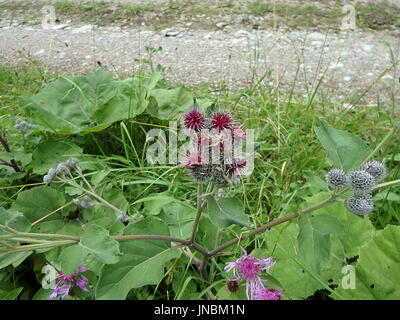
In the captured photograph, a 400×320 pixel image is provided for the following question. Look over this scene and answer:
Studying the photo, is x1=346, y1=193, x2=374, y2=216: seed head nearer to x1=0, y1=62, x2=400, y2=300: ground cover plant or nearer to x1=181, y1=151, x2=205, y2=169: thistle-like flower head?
x1=0, y1=62, x2=400, y2=300: ground cover plant

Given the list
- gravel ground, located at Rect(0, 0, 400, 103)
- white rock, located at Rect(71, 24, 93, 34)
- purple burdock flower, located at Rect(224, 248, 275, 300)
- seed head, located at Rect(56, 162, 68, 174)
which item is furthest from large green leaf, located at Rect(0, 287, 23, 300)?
white rock, located at Rect(71, 24, 93, 34)

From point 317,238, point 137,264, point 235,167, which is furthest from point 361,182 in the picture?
point 137,264

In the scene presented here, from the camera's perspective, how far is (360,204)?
3.45 ft

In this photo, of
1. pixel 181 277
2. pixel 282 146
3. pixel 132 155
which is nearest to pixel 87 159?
pixel 132 155

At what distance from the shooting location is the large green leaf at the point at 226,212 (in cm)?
108

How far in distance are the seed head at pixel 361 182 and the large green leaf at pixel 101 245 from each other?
69cm

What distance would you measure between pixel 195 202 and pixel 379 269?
2.86 feet

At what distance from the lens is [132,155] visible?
222cm

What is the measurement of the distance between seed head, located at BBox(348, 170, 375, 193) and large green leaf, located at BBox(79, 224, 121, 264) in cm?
69

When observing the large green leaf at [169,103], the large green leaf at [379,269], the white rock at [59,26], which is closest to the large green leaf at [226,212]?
the large green leaf at [379,269]

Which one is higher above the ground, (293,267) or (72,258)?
(72,258)

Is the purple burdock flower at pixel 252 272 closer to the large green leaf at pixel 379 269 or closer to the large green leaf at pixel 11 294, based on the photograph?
the large green leaf at pixel 379 269

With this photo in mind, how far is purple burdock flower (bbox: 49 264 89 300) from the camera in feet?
4.52

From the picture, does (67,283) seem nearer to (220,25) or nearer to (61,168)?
(61,168)
